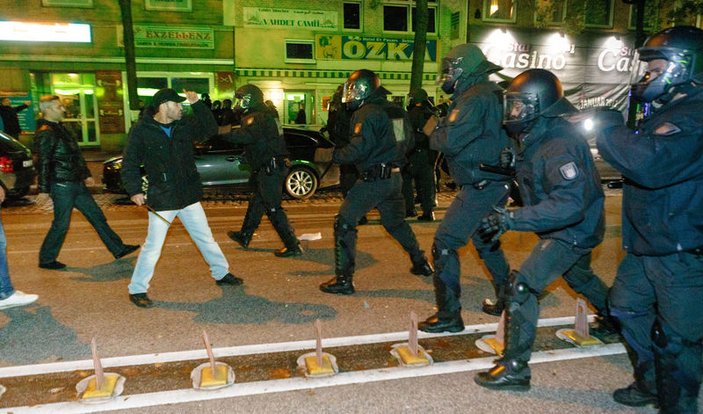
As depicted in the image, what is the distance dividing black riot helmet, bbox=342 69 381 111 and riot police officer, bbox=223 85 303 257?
1.61 meters

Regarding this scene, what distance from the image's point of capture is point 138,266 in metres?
5.07

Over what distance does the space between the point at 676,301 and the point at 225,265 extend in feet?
13.0

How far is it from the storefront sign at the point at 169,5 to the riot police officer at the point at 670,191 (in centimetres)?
2017

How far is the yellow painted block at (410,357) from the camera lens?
382 cm

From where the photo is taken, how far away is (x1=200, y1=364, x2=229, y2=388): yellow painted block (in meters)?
3.52

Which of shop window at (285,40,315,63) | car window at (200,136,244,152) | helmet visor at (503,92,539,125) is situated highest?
shop window at (285,40,315,63)

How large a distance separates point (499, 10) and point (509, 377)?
908 inches

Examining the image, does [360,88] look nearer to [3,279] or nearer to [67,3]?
[3,279]

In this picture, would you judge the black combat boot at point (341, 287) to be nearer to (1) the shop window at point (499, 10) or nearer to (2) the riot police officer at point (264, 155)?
(2) the riot police officer at point (264, 155)

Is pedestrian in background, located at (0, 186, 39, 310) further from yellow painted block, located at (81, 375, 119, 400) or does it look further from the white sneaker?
yellow painted block, located at (81, 375, 119, 400)

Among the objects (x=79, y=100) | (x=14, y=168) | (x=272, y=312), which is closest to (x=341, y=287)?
(x=272, y=312)

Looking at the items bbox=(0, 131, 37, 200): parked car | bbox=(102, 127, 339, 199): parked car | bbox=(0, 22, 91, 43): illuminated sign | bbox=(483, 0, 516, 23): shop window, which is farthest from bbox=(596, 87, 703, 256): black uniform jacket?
bbox=(483, 0, 516, 23): shop window

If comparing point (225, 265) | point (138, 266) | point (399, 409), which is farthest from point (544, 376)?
point (138, 266)

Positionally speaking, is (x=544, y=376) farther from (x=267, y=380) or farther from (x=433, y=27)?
(x=433, y=27)
